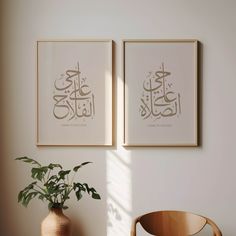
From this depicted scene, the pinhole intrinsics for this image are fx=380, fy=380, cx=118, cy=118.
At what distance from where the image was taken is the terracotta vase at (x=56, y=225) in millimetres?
2188

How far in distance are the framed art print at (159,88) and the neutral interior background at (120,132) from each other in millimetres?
65

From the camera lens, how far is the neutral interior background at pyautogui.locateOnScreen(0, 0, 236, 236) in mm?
2445

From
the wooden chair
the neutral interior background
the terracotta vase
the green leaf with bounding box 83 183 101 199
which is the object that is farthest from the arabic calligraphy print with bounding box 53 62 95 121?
the wooden chair

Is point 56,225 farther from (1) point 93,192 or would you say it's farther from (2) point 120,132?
(2) point 120,132

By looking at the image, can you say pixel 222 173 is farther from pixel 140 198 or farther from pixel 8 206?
pixel 8 206

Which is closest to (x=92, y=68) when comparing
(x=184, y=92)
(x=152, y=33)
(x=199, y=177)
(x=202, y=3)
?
(x=152, y=33)

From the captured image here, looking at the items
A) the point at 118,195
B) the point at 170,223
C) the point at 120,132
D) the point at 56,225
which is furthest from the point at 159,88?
the point at 56,225

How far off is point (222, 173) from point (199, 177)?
0.15 meters

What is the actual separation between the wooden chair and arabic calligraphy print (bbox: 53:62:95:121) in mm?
734

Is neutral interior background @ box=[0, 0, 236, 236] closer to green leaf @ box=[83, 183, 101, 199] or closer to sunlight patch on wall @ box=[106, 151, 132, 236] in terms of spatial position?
sunlight patch on wall @ box=[106, 151, 132, 236]

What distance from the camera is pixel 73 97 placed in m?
2.45

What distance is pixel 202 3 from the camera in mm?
2455

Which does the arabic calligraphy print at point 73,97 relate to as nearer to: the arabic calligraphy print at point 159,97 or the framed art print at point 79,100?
the framed art print at point 79,100

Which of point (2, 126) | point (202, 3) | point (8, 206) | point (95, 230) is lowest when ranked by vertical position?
point (95, 230)
